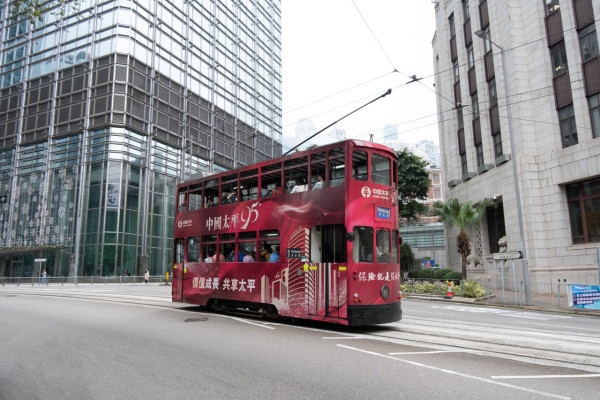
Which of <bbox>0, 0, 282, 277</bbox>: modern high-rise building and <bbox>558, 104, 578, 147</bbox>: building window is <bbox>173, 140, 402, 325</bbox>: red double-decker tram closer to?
<bbox>558, 104, 578, 147</bbox>: building window

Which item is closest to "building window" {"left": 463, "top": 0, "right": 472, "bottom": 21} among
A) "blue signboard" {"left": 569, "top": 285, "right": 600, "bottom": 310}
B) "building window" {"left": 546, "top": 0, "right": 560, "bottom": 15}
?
"building window" {"left": 546, "top": 0, "right": 560, "bottom": 15}

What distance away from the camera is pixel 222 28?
1815 inches

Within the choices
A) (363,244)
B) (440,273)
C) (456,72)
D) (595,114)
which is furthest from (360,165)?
(456,72)

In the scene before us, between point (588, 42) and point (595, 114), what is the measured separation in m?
3.62

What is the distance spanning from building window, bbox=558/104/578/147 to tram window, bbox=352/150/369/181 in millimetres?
16550

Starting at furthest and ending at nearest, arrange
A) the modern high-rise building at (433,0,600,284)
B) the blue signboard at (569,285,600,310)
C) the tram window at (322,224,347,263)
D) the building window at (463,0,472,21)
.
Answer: the building window at (463,0,472,21)
the modern high-rise building at (433,0,600,284)
the blue signboard at (569,285,600,310)
the tram window at (322,224,347,263)

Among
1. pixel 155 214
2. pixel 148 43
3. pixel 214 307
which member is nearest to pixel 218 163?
pixel 155 214

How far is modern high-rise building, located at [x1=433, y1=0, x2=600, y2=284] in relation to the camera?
20.0m

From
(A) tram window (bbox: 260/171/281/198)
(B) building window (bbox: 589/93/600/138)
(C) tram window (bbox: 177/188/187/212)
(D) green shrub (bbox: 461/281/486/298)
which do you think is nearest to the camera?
(A) tram window (bbox: 260/171/281/198)

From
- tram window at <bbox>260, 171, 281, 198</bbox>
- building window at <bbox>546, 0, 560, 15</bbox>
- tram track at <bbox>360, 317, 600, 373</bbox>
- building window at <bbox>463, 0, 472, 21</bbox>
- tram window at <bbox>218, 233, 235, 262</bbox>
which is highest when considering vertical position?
building window at <bbox>463, 0, 472, 21</bbox>

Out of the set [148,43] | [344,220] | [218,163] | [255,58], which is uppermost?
[255,58]

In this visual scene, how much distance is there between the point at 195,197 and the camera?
13.7m

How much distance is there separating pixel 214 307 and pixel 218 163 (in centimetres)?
3209

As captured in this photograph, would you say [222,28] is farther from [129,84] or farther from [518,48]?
[518,48]
